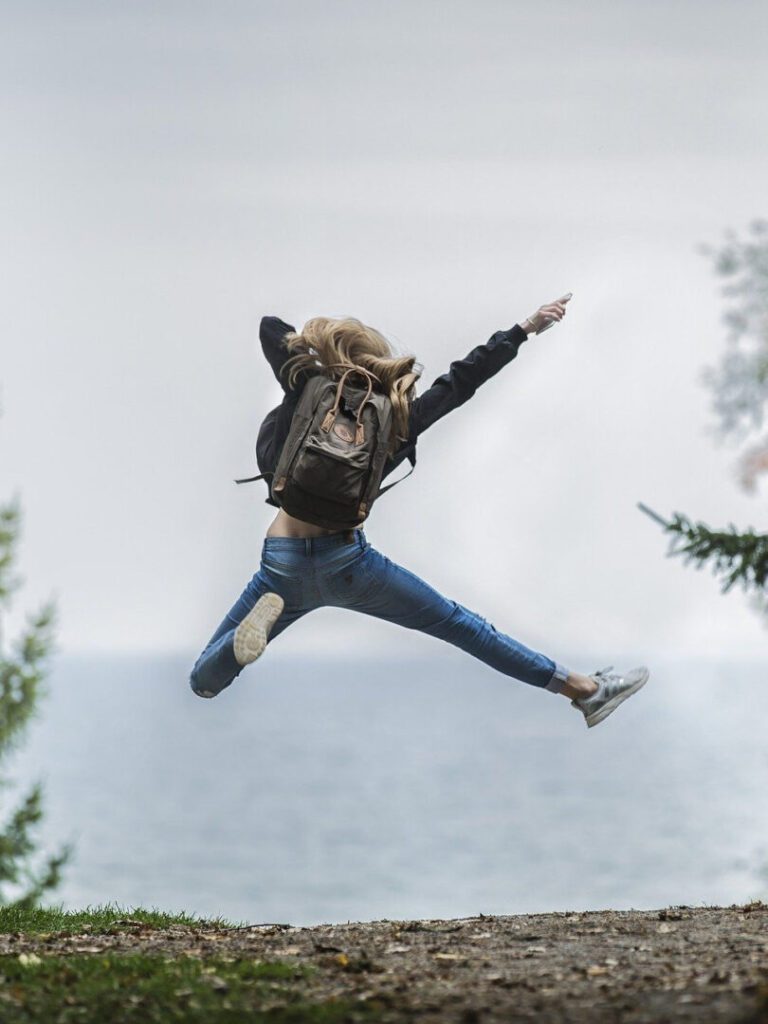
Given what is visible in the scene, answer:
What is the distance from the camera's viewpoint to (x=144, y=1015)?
5.53 m

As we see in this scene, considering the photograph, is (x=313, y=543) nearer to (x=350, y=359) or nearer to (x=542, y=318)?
(x=350, y=359)

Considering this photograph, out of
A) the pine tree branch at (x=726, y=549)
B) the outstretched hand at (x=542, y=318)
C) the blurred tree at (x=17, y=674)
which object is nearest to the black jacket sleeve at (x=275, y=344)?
the outstretched hand at (x=542, y=318)

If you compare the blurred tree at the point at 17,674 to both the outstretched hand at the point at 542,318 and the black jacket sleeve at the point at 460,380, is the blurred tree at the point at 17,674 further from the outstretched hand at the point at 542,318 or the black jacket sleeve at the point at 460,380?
the outstretched hand at the point at 542,318

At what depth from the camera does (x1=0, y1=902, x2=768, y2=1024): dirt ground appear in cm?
532

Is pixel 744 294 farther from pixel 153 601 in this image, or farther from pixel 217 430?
pixel 153 601

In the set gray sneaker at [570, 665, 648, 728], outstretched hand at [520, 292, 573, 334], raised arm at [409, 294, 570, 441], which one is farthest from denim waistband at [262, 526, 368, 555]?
gray sneaker at [570, 665, 648, 728]

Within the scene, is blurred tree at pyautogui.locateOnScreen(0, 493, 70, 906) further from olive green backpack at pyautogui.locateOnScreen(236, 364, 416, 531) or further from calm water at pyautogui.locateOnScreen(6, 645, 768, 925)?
olive green backpack at pyautogui.locateOnScreen(236, 364, 416, 531)

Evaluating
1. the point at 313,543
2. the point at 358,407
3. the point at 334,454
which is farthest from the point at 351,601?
the point at 358,407

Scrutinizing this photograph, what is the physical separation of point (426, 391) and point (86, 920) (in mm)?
3997

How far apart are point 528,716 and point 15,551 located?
134236 millimetres

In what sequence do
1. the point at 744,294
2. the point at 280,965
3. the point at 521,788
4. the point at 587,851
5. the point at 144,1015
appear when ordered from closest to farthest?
the point at 144,1015, the point at 280,965, the point at 744,294, the point at 587,851, the point at 521,788

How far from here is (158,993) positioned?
5805 mm

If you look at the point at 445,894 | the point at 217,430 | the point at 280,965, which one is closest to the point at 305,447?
the point at 280,965

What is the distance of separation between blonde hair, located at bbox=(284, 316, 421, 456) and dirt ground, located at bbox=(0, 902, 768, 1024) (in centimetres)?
255
